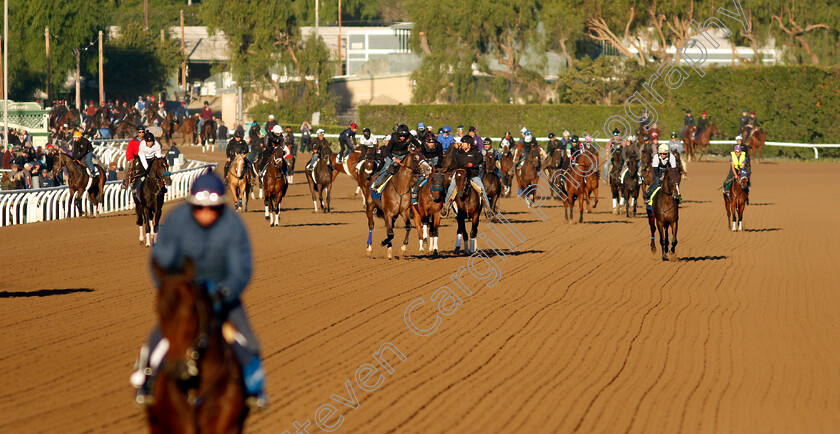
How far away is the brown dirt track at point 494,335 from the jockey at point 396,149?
5.03ft

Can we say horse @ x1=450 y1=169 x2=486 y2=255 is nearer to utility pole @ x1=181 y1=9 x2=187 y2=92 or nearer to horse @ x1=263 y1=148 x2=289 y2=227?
horse @ x1=263 y1=148 x2=289 y2=227

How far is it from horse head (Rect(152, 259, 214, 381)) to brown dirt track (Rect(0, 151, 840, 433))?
2565mm

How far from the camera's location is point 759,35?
189ft

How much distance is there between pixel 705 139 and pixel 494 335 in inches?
1618

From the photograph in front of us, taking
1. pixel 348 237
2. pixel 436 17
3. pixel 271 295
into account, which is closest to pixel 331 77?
pixel 436 17

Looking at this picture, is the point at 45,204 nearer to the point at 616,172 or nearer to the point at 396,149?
the point at 396,149

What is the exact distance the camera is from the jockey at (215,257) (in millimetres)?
6328

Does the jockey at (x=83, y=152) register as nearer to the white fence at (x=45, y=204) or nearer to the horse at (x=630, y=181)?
the white fence at (x=45, y=204)

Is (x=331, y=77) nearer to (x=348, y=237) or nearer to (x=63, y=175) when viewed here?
(x=63, y=175)

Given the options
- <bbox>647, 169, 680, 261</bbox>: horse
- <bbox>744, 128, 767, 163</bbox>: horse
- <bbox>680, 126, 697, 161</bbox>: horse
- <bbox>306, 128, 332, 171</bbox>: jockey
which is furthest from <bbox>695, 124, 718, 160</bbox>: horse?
<bbox>647, 169, 680, 261</bbox>: horse

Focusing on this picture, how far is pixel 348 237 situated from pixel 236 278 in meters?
16.7

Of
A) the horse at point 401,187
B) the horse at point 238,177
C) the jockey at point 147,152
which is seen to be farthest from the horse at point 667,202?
the horse at point 238,177

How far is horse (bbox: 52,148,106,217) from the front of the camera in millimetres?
27302

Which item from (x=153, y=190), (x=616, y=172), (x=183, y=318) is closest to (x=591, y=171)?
(x=616, y=172)
